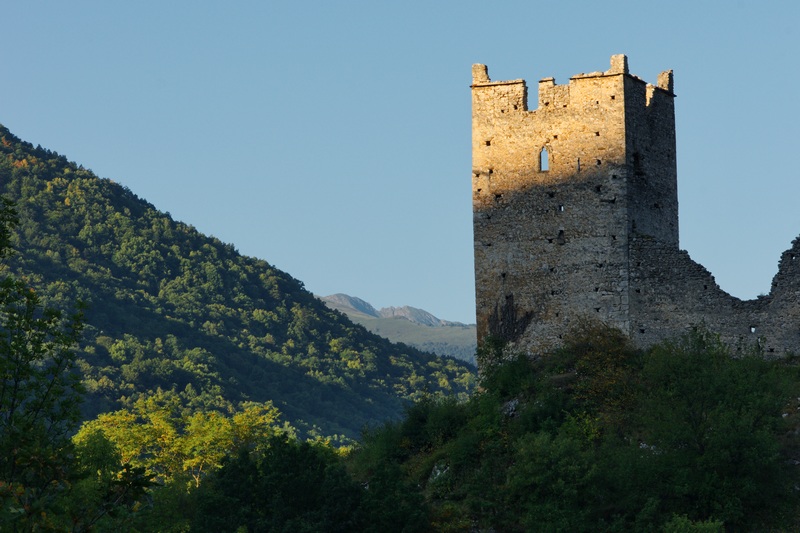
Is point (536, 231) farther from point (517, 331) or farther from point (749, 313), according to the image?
point (749, 313)

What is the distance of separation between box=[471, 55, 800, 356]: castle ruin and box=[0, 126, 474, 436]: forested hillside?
2108 inches

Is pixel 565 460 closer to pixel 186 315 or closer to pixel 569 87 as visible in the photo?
pixel 569 87

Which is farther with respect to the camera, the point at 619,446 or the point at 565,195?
the point at 565,195

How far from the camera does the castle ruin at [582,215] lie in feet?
121

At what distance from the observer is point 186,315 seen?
109m

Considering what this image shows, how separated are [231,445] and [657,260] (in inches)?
912

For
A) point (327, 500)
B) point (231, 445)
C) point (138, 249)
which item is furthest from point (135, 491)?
point (138, 249)

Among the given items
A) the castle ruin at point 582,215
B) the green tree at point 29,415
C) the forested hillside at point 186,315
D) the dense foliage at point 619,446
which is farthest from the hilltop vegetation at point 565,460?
the forested hillside at point 186,315

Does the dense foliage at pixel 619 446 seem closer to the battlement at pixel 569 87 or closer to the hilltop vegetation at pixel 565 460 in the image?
the hilltop vegetation at pixel 565 460

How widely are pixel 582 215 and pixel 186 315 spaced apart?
2895 inches

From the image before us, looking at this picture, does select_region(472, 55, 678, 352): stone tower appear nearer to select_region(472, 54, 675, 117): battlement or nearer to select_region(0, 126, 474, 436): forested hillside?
select_region(472, 54, 675, 117): battlement

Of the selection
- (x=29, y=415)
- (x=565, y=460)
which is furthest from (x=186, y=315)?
(x=29, y=415)

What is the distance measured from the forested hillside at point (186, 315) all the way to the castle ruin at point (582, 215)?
53.5 m

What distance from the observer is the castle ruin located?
37.0m
